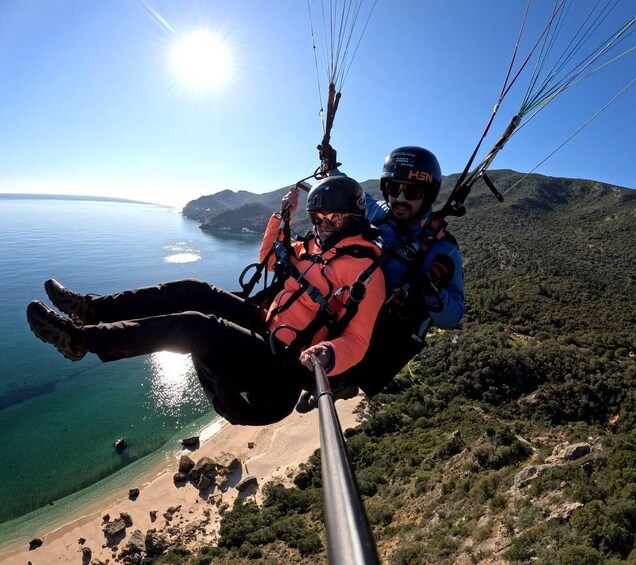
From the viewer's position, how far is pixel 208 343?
8.94 feet

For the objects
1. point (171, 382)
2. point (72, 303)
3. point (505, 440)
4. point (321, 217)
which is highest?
point (171, 382)

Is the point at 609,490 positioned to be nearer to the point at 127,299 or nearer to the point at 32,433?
the point at 127,299

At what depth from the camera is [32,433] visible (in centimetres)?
2470

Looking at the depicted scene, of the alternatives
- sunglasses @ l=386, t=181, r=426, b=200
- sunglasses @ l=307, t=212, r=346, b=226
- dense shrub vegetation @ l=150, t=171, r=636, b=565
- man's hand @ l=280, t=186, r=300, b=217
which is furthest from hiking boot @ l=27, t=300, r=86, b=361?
dense shrub vegetation @ l=150, t=171, r=636, b=565

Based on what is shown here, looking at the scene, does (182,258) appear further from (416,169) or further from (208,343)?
(208,343)

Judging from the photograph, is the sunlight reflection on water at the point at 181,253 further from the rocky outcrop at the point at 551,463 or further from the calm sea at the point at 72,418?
the rocky outcrop at the point at 551,463

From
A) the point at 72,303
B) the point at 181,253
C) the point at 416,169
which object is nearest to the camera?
the point at 72,303

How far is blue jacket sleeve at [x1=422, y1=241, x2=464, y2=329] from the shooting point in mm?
3100

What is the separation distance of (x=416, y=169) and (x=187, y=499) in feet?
66.1

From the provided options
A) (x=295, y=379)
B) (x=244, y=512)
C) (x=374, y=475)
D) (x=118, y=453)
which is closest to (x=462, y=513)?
(x=374, y=475)

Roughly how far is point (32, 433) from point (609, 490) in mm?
28802

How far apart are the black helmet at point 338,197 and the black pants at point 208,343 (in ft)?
3.55

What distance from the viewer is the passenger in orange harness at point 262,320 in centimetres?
255

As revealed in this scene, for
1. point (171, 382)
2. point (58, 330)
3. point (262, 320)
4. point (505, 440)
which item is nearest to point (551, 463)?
point (505, 440)
